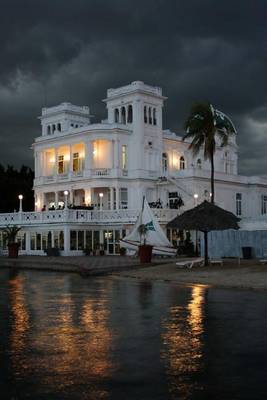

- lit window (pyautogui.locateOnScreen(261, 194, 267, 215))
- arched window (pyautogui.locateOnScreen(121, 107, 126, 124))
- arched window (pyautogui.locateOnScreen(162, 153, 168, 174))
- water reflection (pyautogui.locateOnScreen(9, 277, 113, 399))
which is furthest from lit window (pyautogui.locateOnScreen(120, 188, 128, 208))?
water reflection (pyautogui.locateOnScreen(9, 277, 113, 399))

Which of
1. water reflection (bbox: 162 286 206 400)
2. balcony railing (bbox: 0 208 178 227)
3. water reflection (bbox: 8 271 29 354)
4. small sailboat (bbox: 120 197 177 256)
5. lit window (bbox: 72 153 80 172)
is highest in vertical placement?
lit window (bbox: 72 153 80 172)

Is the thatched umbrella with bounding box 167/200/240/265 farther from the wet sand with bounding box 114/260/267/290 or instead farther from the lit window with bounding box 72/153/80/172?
the lit window with bounding box 72/153/80/172

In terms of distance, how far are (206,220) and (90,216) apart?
2128 cm

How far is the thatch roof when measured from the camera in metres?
30.3

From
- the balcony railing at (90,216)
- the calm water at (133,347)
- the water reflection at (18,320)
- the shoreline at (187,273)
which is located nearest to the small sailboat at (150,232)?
the shoreline at (187,273)

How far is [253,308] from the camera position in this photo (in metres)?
15.2

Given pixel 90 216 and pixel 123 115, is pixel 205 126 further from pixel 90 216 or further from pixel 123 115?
pixel 123 115

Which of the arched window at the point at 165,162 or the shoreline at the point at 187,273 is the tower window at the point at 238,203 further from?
the shoreline at the point at 187,273

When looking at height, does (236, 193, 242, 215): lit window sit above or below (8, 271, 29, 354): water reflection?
above

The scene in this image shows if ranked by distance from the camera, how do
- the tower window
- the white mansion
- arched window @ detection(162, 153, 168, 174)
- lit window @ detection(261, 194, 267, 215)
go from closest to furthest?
the white mansion, the tower window, arched window @ detection(162, 153, 168, 174), lit window @ detection(261, 194, 267, 215)

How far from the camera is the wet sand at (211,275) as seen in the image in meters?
22.3

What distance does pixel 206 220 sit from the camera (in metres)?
30.5

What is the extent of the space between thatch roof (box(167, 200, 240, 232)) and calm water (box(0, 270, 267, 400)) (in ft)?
40.6

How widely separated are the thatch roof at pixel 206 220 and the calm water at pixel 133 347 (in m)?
12.4
